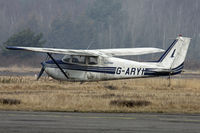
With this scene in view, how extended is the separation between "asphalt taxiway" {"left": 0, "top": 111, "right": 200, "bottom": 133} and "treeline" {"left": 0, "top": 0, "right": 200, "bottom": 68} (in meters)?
68.7

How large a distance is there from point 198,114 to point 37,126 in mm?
6549

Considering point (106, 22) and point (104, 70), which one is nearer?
point (104, 70)

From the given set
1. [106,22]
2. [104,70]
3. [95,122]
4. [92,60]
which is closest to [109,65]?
[104,70]

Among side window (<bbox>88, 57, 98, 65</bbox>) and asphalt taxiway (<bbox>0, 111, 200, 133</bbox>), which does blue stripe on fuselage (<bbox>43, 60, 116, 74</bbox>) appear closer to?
side window (<bbox>88, 57, 98, 65</bbox>)

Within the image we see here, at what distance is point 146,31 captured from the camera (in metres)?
104

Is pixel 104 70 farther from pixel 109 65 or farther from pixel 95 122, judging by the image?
pixel 95 122

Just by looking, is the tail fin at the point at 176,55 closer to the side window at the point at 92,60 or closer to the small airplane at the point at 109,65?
the small airplane at the point at 109,65

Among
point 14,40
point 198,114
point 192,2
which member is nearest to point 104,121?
point 198,114

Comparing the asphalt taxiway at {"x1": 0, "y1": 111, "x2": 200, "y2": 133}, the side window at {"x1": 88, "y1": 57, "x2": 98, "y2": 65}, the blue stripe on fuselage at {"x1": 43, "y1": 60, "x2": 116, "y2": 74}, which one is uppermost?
the side window at {"x1": 88, "y1": 57, "x2": 98, "y2": 65}

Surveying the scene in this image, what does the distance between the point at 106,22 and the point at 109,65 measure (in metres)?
76.1

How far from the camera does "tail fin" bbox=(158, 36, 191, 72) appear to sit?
28.4m

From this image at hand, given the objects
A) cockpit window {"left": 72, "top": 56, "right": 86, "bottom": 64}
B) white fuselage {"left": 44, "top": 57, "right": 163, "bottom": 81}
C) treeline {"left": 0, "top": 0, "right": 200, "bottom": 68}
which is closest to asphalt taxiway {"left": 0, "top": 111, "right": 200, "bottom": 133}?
white fuselage {"left": 44, "top": 57, "right": 163, "bottom": 81}

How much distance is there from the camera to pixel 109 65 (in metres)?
29.2

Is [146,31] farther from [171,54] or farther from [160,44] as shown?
[171,54]
